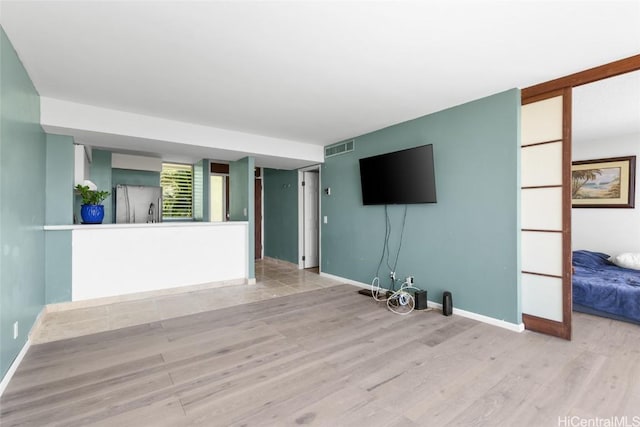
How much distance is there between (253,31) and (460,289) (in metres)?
3.31

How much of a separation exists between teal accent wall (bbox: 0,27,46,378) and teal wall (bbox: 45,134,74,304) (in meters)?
0.38

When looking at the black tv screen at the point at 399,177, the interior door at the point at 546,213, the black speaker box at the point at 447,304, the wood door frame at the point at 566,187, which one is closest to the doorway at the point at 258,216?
the black tv screen at the point at 399,177

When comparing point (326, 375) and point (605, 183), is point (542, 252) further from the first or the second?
point (605, 183)

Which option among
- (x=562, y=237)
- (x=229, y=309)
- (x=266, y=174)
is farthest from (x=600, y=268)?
(x=266, y=174)

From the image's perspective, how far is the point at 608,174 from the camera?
184 inches

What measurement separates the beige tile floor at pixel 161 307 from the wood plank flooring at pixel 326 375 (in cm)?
28

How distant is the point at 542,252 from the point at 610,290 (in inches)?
45.1

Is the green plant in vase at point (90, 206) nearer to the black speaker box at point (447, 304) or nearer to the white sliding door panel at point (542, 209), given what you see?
the black speaker box at point (447, 304)

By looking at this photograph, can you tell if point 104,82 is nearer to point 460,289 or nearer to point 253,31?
point 253,31

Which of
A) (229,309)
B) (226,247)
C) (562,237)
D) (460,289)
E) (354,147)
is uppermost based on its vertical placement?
(354,147)

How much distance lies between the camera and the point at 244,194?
16.9 ft

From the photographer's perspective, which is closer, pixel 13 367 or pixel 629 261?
pixel 13 367

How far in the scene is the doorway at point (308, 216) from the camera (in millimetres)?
6180

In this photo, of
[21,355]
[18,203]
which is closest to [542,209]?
[18,203]
